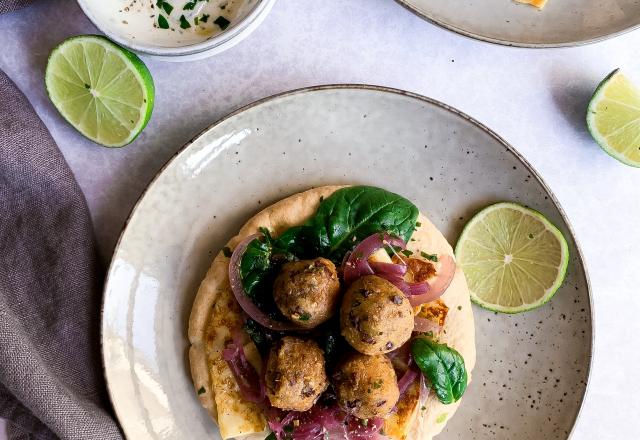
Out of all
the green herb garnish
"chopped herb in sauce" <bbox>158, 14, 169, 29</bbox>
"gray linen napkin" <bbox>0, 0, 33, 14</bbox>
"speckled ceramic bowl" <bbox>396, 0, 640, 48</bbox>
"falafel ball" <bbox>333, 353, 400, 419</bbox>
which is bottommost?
"falafel ball" <bbox>333, 353, 400, 419</bbox>

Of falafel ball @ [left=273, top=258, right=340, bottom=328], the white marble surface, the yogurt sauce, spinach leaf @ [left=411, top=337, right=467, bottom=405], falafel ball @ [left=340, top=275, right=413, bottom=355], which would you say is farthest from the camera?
the white marble surface

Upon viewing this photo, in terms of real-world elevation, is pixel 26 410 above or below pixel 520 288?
below

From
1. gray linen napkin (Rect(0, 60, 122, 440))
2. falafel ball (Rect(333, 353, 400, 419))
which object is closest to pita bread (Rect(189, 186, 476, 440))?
falafel ball (Rect(333, 353, 400, 419))

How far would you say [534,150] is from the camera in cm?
476

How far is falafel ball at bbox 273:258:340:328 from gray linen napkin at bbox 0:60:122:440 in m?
1.49

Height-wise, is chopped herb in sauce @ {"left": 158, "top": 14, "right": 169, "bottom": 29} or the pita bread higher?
chopped herb in sauce @ {"left": 158, "top": 14, "right": 169, "bottom": 29}

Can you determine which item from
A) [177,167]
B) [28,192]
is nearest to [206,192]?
[177,167]

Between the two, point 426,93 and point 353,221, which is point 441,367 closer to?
point 353,221

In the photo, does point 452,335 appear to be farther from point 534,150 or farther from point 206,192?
point 206,192

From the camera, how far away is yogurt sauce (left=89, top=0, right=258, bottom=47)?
429 centimetres

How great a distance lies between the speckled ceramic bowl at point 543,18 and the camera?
4.57m

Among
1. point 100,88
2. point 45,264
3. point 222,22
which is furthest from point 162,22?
point 45,264

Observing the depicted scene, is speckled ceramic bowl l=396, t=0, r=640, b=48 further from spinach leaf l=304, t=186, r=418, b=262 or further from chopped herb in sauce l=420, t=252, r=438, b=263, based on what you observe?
chopped herb in sauce l=420, t=252, r=438, b=263

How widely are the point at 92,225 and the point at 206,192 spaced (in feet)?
2.78
